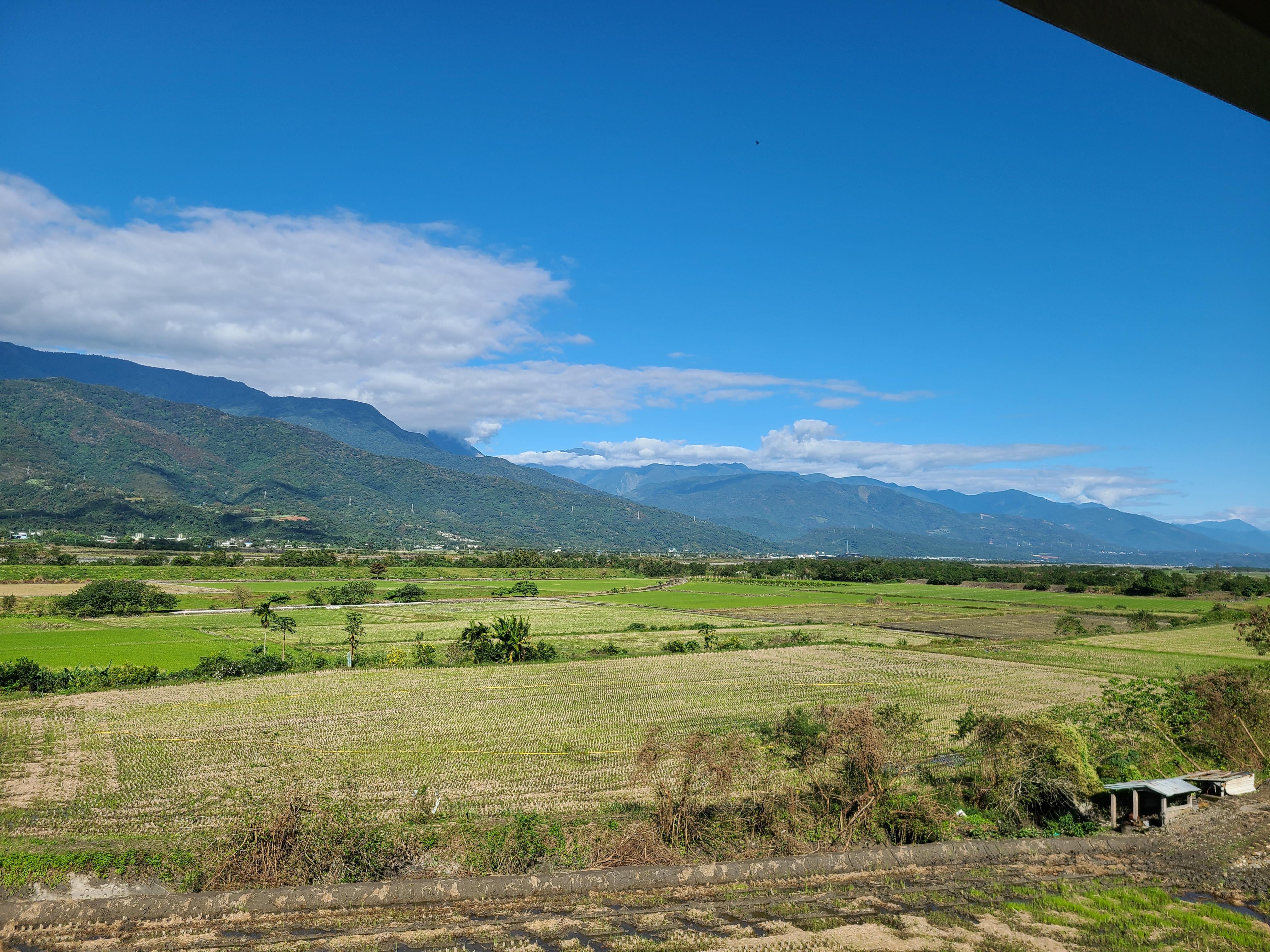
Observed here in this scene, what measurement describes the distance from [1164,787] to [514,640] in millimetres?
35948

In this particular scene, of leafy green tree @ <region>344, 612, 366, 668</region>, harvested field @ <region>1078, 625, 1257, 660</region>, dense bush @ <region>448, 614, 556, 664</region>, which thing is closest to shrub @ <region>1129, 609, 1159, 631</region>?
harvested field @ <region>1078, 625, 1257, 660</region>

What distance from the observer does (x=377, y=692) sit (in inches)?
1357

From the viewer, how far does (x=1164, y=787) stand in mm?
14086

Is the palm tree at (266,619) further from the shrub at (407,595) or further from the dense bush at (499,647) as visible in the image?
the shrub at (407,595)

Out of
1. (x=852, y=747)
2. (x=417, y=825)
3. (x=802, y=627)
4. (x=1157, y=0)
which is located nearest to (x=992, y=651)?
(x=802, y=627)

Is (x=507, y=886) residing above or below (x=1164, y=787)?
below

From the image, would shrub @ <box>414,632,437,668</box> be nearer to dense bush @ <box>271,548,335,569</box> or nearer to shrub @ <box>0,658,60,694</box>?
shrub @ <box>0,658,60,694</box>

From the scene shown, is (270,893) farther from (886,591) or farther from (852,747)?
(886,591)

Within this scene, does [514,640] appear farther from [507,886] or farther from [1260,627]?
[1260,627]

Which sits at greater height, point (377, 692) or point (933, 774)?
point (933, 774)

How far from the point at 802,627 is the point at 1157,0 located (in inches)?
2475

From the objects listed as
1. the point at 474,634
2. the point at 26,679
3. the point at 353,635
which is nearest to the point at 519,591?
the point at 474,634

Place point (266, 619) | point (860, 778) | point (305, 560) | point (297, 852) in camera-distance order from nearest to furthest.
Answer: point (297, 852) < point (860, 778) < point (266, 619) < point (305, 560)

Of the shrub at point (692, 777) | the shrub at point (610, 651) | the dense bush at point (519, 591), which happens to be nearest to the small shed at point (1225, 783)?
the shrub at point (692, 777)
